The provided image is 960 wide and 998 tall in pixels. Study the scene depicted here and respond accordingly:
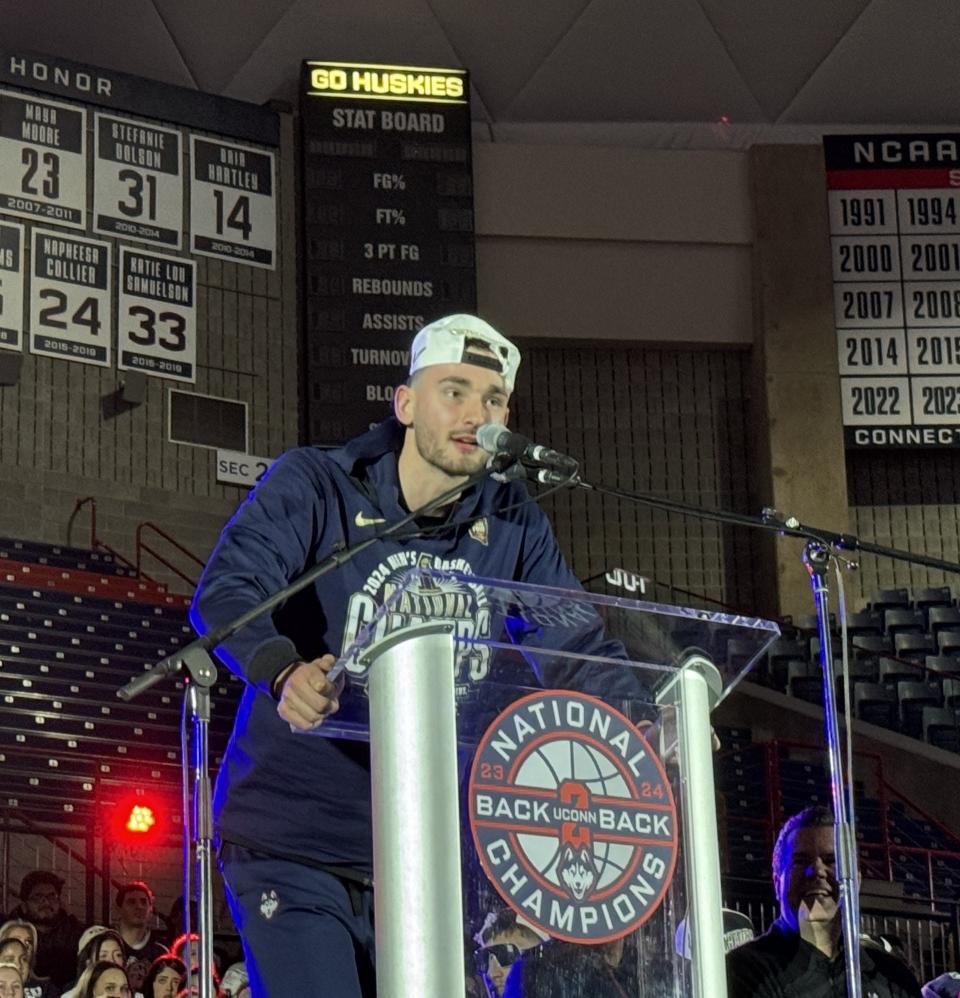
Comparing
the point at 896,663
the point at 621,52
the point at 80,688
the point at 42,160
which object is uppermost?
the point at 621,52

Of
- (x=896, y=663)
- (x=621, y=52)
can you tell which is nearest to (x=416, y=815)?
(x=896, y=663)

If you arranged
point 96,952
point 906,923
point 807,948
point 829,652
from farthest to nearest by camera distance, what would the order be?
1. point 906,923
2. point 96,952
3. point 807,948
4. point 829,652

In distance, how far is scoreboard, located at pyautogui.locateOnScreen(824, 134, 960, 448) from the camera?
46.9 feet

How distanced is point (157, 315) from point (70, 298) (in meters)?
0.65

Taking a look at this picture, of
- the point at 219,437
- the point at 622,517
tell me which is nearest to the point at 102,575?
the point at 219,437

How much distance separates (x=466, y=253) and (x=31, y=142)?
2.96 meters

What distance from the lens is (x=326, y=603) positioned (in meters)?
2.92

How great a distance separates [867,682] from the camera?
12516 millimetres

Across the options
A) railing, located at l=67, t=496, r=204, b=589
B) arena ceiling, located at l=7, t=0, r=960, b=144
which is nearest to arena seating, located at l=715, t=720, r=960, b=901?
railing, located at l=67, t=496, r=204, b=589

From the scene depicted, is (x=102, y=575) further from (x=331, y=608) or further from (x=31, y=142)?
(x=331, y=608)

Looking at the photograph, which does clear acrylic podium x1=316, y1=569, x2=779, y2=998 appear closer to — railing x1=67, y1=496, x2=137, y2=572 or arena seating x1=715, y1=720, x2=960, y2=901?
arena seating x1=715, y1=720, x2=960, y2=901

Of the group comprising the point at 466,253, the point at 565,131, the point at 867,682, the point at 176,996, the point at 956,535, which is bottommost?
the point at 176,996

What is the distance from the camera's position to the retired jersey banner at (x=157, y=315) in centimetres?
1281

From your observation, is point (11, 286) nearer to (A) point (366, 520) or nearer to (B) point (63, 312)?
(B) point (63, 312)
